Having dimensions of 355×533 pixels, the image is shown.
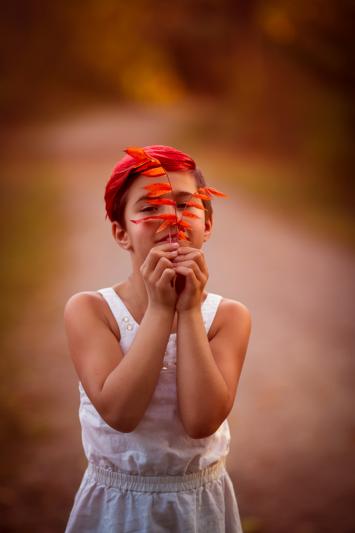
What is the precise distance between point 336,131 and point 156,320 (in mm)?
1867

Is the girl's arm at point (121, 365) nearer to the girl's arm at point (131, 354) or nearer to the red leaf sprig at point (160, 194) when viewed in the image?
the girl's arm at point (131, 354)

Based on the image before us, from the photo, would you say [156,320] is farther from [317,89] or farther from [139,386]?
[317,89]

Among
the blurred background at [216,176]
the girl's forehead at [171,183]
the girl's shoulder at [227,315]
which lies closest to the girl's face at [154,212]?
the girl's forehead at [171,183]

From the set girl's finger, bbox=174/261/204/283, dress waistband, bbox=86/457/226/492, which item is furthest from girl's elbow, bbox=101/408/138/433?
girl's finger, bbox=174/261/204/283

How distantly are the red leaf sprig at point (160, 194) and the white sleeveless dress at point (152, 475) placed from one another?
16 cm

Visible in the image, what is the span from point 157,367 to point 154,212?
23cm

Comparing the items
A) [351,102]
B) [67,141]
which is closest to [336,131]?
[351,102]

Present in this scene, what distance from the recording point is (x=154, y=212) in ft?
2.74

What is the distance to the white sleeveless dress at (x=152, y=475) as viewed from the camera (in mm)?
826

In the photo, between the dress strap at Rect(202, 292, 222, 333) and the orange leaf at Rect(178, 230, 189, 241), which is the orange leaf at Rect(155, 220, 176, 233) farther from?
the dress strap at Rect(202, 292, 222, 333)

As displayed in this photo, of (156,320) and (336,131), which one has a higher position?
(336,131)

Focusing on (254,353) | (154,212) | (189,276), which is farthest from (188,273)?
(254,353)

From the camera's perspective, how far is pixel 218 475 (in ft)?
2.90

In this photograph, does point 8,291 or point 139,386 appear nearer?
point 139,386
